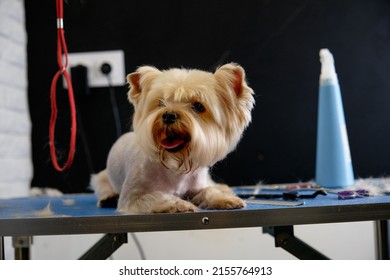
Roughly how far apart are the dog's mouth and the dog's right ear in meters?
0.12

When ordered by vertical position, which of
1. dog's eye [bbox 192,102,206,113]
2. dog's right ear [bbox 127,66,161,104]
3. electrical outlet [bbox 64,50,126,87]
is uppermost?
electrical outlet [bbox 64,50,126,87]

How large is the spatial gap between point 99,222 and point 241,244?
44cm

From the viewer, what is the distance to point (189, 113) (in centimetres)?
77

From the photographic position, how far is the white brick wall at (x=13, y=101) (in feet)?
3.66

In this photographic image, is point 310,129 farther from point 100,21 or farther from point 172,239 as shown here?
point 100,21

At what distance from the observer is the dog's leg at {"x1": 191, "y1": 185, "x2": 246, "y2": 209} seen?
0.74 metres

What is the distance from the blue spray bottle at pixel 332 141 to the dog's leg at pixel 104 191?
518 mm

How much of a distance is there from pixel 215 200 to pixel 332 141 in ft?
1.23

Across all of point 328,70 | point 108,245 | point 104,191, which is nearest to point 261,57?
point 328,70

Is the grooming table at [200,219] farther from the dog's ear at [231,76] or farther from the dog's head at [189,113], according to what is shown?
the dog's ear at [231,76]

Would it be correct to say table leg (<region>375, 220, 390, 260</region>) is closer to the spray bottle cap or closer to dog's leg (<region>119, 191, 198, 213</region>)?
the spray bottle cap

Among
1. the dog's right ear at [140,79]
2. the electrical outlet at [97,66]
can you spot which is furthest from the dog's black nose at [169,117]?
the electrical outlet at [97,66]

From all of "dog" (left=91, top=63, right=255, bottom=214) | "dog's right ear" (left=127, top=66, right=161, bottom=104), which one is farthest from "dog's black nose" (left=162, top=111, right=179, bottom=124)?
"dog's right ear" (left=127, top=66, right=161, bottom=104)
